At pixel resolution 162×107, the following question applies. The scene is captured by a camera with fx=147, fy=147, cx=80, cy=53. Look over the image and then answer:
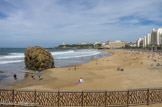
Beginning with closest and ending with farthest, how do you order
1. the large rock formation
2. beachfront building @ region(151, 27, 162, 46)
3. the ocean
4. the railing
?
the railing
the ocean
the large rock formation
beachfront building @ region(151, 27, 162, 46)

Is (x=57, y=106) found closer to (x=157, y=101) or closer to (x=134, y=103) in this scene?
(x=134, y=103)

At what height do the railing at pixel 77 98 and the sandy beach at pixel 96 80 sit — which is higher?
the railing at pixel 77 98

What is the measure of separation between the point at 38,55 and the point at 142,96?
23.1 metres

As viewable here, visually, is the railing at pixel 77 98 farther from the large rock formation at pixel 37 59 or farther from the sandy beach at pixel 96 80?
the large rock formation at pixel 37 59

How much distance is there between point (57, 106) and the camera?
8.97 metres

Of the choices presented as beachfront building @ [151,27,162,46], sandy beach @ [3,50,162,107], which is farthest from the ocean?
beachfront building @ [151,27,162,46]

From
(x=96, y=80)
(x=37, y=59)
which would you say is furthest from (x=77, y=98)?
(x=37, y=59)

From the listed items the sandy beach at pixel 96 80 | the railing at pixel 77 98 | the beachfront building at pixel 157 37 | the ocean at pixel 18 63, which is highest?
the beachfront building at pixel 157 37

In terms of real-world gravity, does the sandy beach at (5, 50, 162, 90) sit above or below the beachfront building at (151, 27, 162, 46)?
below

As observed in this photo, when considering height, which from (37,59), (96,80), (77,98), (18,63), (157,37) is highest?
(157,37)

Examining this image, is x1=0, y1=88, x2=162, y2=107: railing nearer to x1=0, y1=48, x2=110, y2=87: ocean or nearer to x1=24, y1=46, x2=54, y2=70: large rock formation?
x1=0, y1=48, x2=110, y2=87: ocean

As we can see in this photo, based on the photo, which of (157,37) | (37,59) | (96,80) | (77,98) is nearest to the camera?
(77,98)

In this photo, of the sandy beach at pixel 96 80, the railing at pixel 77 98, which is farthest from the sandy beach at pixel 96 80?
the railing at pixel 77 98

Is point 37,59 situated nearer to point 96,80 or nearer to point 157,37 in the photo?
point 96,80
